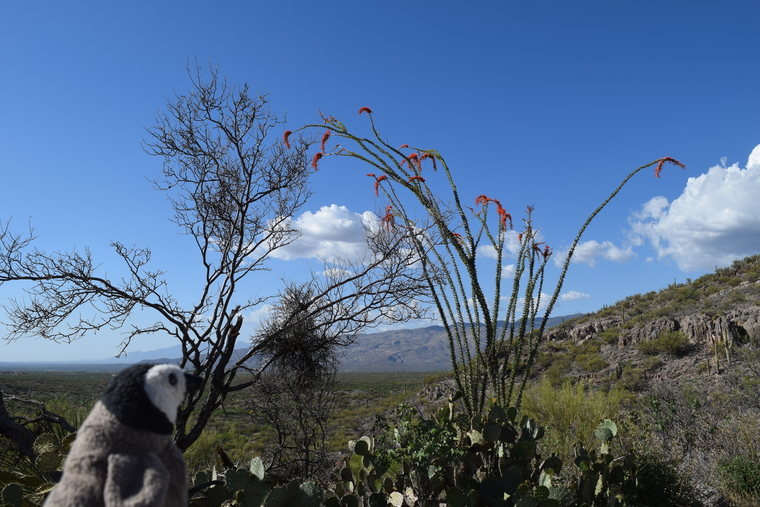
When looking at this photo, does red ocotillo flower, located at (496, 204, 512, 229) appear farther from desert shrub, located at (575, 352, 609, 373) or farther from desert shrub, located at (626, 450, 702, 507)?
desert shrub, located at (575, 352, 609, 373)

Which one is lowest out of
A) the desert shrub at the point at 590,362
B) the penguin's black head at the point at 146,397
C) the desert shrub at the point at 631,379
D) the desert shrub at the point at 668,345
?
the desert shrub at the point at 631,379

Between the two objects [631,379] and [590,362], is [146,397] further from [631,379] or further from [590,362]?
[590,362]

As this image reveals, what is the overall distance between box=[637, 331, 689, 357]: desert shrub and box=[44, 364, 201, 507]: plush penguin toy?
1913cm

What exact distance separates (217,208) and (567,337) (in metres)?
21.8

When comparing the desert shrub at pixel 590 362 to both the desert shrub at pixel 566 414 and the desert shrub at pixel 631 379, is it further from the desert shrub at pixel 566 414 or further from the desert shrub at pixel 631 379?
the desert shrub at pixel 566 414

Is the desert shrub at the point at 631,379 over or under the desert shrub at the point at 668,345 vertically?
under

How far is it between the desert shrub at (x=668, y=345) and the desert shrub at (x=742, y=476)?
12107 mm

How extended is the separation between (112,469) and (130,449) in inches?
3.3

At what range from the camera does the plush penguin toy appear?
1.47 meters

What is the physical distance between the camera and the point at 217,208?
23.9 feet

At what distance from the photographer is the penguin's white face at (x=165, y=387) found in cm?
158

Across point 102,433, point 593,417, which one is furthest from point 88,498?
point 593,417

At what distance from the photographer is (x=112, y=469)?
1478 millimetres

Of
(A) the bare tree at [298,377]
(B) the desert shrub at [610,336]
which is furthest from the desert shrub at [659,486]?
(B) the desert shrub at [610,336]
